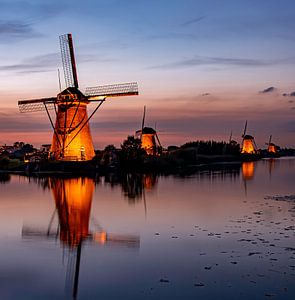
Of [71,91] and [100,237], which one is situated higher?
[71,91]

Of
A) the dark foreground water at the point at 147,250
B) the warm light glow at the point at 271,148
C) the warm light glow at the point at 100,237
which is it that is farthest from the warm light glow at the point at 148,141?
the warm light glow at the point at 271,148

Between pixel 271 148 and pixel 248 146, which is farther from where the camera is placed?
pixel 271 148

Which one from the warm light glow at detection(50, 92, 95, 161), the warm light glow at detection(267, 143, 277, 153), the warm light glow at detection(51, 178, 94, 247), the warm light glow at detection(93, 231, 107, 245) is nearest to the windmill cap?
the warm light glow at detection(50, 92, 95, 161)

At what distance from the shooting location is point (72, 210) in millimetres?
17844

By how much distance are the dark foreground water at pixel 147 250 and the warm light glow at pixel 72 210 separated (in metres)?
0.04

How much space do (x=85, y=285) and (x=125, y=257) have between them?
1.99 meters

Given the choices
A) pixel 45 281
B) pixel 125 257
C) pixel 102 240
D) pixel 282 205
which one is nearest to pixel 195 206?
pixel 282 205

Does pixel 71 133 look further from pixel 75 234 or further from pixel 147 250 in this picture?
pixel 147 250

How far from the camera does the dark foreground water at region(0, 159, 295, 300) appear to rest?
7887mm

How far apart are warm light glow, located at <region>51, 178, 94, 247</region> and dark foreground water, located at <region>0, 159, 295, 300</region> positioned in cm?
4

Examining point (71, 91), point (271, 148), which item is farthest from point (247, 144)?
point (71, 91)

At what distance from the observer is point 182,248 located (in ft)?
35.7

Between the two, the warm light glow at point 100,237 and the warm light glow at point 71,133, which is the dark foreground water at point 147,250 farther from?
the warm light glow at point 71,133

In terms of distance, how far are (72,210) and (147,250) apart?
7.62m
